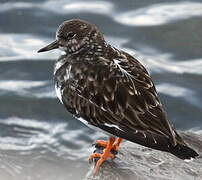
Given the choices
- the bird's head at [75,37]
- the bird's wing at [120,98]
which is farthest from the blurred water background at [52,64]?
the bird's wing at [120,98]

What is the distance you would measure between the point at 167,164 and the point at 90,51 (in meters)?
1.36

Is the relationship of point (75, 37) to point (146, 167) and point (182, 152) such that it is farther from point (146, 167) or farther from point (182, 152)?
point (182, 152)

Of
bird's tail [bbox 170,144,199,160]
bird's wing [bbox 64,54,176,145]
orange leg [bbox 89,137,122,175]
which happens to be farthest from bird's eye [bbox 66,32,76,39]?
bird's tail [bbox 170,144,199,160]

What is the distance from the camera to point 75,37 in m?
7.10

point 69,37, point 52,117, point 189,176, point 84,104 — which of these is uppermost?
point 69,37

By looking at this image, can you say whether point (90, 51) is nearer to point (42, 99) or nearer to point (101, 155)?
point (101, 155)

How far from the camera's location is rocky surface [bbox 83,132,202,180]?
661cm

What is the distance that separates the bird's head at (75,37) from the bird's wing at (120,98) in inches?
16.5

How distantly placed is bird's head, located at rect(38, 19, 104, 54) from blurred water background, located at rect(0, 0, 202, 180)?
7.53 feet

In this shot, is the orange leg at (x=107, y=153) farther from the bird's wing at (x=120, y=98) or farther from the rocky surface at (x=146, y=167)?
the bird's wing at (x=120, y=98)

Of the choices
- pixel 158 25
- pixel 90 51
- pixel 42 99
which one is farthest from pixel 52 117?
pixel 90 51

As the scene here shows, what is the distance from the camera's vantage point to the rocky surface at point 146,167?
661cm

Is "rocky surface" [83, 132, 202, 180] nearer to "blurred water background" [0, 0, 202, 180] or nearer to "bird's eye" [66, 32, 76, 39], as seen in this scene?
"bird's eye" [66, 32, 76, 39]

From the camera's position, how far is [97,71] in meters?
6.51
